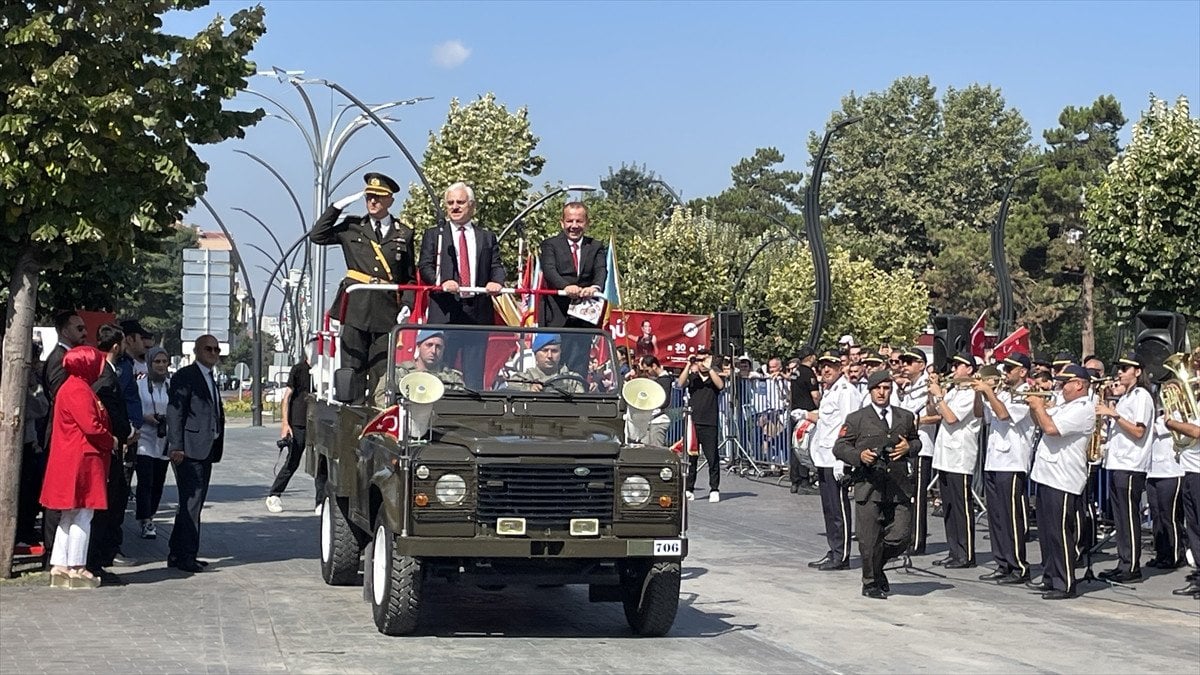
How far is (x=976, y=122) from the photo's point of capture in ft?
290

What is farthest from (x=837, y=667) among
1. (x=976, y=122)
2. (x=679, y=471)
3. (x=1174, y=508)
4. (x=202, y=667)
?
(x=976, y=122)

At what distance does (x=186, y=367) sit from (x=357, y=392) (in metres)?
3.04

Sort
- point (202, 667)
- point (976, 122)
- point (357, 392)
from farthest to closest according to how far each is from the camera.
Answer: point (976, 122) → point (357, 392) → point (202, 667)

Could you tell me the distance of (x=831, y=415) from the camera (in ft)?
54.0

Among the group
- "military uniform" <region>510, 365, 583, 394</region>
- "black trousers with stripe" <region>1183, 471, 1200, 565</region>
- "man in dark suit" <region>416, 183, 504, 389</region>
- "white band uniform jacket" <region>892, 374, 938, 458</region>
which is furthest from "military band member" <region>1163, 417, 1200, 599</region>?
"man in dark suit" <region>416, 183, 504, 389</region>

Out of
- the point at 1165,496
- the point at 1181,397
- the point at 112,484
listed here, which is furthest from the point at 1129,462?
→ the point at 112,484

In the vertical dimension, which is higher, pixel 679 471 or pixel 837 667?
pixel 679 471

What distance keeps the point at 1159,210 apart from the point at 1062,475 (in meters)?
23.3

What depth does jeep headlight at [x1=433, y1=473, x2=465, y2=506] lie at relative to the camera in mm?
10359

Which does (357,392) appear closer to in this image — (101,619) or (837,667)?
(101,619)

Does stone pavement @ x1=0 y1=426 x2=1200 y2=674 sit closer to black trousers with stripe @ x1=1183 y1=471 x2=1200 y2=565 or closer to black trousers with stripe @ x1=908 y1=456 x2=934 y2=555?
black trousers with stripe @ x1=1183 y1=471 x2=1200 y2=565

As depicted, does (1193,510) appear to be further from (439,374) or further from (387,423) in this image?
(387,423)

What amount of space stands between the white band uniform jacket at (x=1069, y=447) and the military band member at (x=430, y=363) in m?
5.22

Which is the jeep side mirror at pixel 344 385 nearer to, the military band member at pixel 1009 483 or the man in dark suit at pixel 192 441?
the man in dark suit at pixel 192 441
